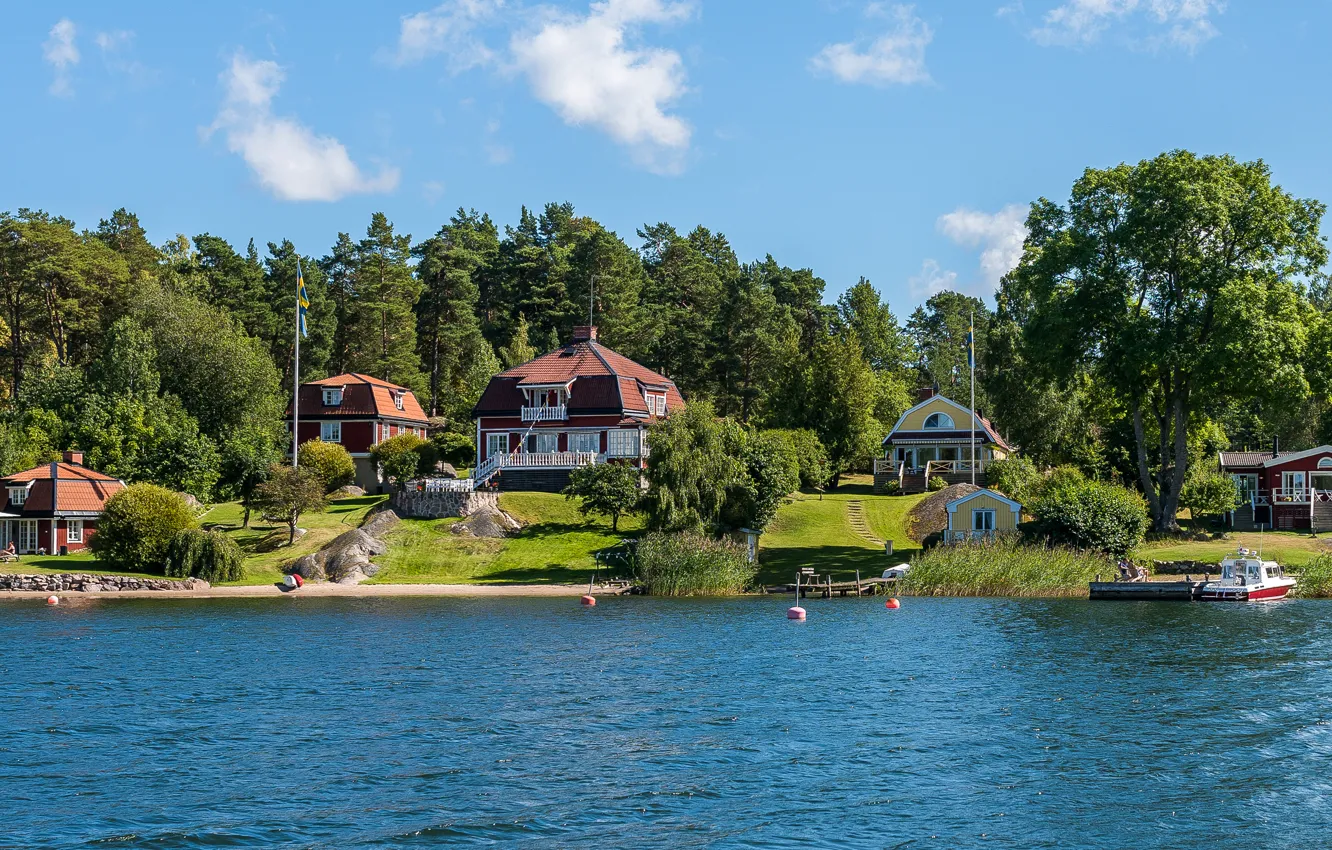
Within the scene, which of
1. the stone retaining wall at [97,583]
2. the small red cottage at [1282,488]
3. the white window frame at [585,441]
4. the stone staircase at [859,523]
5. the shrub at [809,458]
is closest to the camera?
the stone retaining wall at [97,583]

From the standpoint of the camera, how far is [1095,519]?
66.6 metres

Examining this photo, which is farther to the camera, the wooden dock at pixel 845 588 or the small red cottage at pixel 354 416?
the small red cottage at pixel 354 416

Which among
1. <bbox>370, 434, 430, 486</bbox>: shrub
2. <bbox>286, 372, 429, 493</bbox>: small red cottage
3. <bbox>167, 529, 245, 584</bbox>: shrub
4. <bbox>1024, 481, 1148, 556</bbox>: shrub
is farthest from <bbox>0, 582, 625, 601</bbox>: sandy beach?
<bbox>286, 372, 429, 493</bbox>: small red cottage

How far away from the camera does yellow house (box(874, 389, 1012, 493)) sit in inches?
3706

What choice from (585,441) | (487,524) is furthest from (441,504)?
(585,441)

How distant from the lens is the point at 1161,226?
70250 millimetres

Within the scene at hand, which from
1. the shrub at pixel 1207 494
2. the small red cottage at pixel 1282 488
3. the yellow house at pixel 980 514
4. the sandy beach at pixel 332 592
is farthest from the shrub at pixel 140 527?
the small red cottage at pixel 1282 488

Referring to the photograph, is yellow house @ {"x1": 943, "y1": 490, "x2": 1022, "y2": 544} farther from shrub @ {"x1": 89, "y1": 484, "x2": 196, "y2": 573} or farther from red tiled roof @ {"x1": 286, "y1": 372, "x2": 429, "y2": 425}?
red tiled roof @ {"x1": 286, "y1": 372, "x2": 429, "y2": 425}

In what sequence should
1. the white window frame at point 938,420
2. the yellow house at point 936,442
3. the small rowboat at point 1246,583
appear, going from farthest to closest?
1. the white window frame at point 938,420
2. the yellow house at point 936,442
3. the small rowboat at point 1246,583

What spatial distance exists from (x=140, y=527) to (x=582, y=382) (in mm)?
31130

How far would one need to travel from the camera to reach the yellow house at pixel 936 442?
94125mm

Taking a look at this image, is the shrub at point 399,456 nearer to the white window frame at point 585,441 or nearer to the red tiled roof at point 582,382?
the red tiled roof at point 582,382

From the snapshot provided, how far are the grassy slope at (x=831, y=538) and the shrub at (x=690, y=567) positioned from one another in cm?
304

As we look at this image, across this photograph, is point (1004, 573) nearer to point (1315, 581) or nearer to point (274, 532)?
point (1315, 581)
